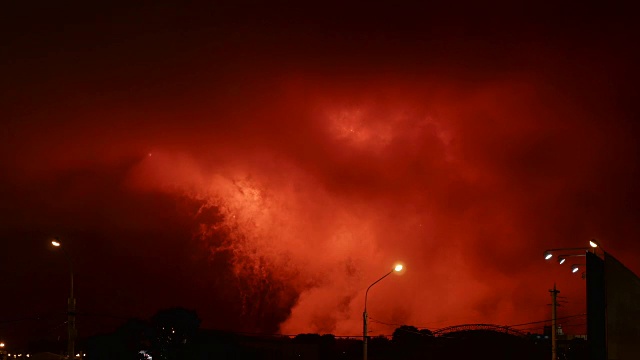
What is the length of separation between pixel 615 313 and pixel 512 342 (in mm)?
A: 57852

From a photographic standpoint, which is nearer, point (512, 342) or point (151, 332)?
point (151, 332)

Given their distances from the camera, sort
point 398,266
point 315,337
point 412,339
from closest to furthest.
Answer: point 398,266 < point 412,339 < point 315,337

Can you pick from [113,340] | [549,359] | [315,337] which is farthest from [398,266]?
[315,337]

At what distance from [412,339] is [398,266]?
200ft

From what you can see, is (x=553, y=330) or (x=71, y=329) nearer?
(x=71, y=329)

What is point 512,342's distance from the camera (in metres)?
82.9

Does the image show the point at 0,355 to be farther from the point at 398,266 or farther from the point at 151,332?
the point at 398,266

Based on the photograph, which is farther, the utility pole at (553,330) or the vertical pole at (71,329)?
the utility pole at (553,330)

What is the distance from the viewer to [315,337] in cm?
9862

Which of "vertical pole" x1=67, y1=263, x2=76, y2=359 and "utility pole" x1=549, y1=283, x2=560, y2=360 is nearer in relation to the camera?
"vertical pole" x1=67, y1=263, x2=76, y2=359

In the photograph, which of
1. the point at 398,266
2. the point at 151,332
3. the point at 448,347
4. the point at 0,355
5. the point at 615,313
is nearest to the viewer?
the point at 615,313

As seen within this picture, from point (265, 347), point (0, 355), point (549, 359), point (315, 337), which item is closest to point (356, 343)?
point (315, 337)

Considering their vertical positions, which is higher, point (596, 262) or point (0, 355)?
point (596, 262)

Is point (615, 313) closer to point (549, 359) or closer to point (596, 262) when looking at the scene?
point (596, 262)
